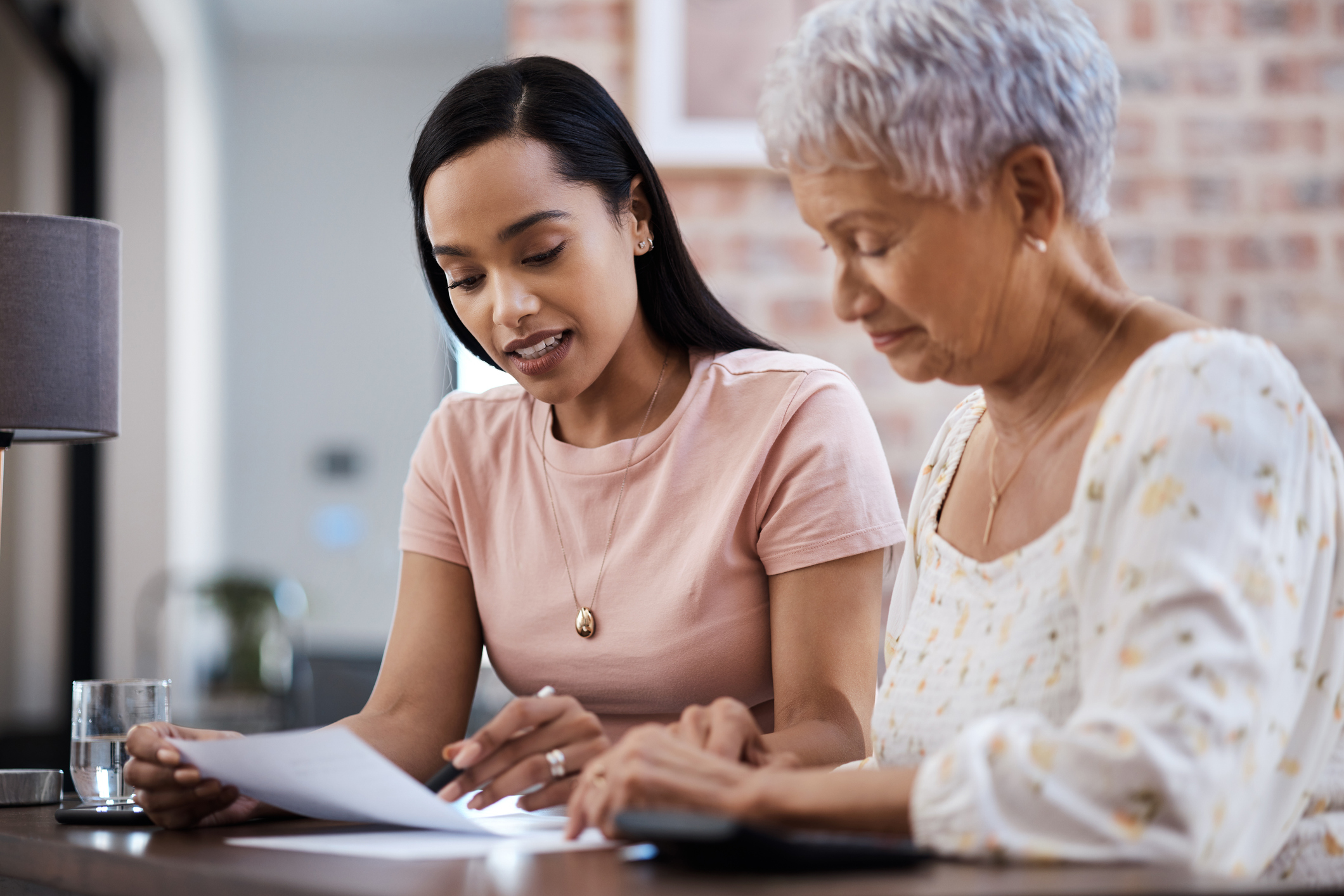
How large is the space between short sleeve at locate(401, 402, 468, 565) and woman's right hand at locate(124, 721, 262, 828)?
51 centimetres

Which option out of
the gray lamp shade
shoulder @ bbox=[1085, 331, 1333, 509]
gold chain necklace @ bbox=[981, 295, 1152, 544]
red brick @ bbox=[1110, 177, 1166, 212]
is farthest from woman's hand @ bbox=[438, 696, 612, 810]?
red brick @ bbox=[1110, 177, 1166, 212]

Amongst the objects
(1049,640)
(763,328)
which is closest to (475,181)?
(1049,640)

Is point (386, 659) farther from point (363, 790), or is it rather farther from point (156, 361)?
point (156, 361)

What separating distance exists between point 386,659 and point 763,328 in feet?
4.40

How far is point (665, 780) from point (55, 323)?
3.16 feet

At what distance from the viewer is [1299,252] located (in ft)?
8.95

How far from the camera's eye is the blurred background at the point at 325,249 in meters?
2.71

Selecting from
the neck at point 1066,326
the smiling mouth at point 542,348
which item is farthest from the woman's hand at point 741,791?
the smiling mouth at point 542,348

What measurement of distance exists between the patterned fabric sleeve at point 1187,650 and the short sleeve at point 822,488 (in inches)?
22.0

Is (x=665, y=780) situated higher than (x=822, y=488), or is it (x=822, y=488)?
(x=822, y=488)

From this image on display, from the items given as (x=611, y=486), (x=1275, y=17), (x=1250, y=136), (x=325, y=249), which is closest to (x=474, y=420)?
(x=611, y=486)

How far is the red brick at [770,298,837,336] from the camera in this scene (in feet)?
8.86

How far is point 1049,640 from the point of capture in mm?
912

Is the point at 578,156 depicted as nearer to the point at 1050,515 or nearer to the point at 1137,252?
the point at 1050,515
